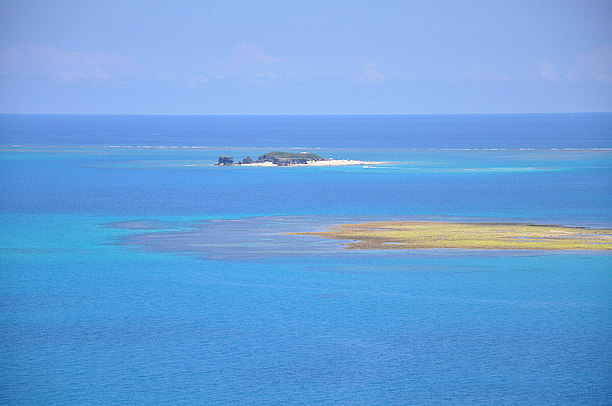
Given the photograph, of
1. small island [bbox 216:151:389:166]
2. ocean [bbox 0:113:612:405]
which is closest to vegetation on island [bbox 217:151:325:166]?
small island [bbox 216:151:389:166]

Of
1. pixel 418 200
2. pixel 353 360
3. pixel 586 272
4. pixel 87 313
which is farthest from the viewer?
pixel 418 200

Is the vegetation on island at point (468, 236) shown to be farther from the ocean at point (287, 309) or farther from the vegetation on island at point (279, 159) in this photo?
the vegetation on island at point (279, 159)

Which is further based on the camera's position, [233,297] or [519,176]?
[519,176]

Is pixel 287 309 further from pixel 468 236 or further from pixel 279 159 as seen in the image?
pixel 279 159

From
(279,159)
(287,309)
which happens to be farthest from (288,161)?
(287,309)

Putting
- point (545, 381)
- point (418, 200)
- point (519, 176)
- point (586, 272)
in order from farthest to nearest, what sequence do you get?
point (519, 176), point (418, 200), point (586, 272), point (545, 381)

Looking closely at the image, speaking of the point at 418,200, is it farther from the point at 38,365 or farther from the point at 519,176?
the point at 38,365

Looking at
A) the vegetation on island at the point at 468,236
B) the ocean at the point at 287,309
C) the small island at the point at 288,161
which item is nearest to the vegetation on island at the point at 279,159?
the small island at the point at 288,161

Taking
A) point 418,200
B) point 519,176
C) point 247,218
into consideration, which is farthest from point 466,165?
point 247,218

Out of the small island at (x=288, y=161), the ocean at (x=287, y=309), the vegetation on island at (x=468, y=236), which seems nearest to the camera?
the ocean at (x=287, y=309)
